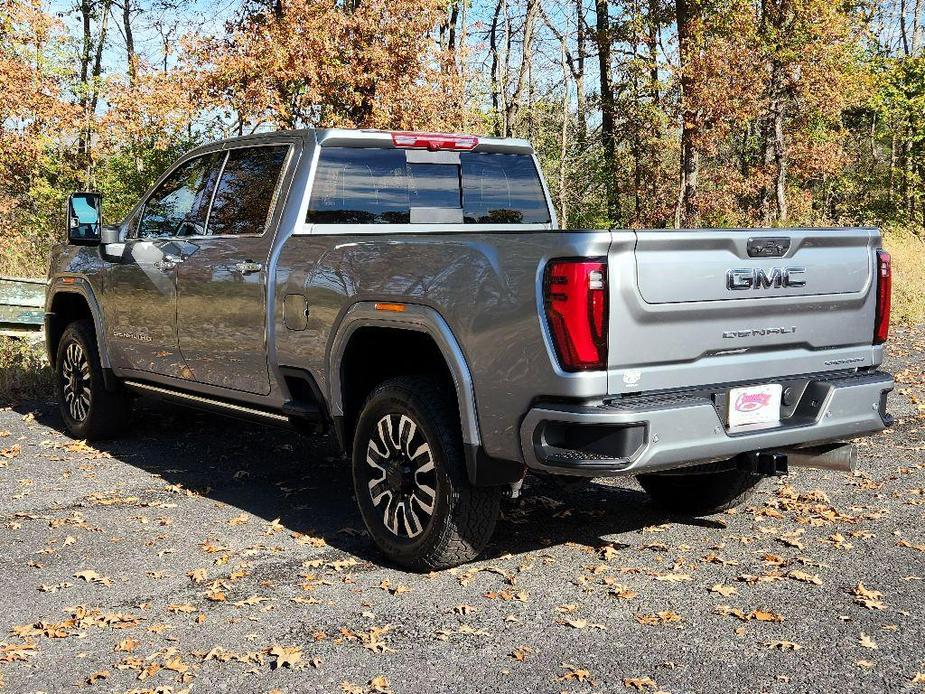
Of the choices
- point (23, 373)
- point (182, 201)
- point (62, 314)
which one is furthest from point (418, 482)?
point (23, 373)

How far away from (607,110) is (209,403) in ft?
83.1

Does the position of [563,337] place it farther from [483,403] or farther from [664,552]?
[664,552]

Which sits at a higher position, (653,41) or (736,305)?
(653,41)

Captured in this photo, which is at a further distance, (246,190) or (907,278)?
(907,278)

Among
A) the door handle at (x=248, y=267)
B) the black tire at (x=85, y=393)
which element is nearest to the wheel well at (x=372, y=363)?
the door handle at (x=248, y=267)

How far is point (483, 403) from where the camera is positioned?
185 inches

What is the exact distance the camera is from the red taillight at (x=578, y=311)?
4270 millimetres

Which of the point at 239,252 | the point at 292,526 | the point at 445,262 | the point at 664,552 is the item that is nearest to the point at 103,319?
the point at 239,252

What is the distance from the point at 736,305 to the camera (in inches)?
183

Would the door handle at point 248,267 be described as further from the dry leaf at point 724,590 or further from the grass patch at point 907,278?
the grass patch at point 907,278

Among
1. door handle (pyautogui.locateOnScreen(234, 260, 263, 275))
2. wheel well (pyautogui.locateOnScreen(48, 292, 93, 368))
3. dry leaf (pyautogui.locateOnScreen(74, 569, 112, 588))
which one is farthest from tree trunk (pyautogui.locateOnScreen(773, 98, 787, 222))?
dry leaf (pyautogui.locateOnScreen(74, 569, 112, 588))

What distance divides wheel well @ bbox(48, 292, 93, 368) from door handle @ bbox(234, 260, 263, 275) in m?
2.60

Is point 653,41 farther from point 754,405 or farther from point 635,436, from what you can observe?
point 635,436

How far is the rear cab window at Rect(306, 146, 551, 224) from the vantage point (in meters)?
6.15
